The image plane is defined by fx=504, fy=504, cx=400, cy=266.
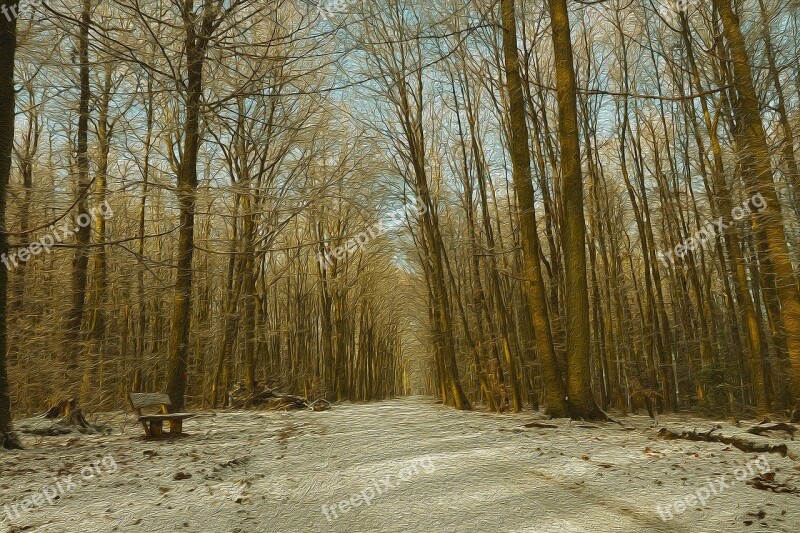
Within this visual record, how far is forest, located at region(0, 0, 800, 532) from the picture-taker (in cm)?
612

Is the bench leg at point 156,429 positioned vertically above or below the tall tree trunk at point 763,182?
below

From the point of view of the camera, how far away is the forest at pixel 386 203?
6.12 metres

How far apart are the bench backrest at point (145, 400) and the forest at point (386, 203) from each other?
179 mm

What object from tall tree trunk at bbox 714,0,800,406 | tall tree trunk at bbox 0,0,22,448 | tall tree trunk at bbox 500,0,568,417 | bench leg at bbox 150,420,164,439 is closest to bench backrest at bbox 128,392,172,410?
bench leg at bbox 150,420,164,439
